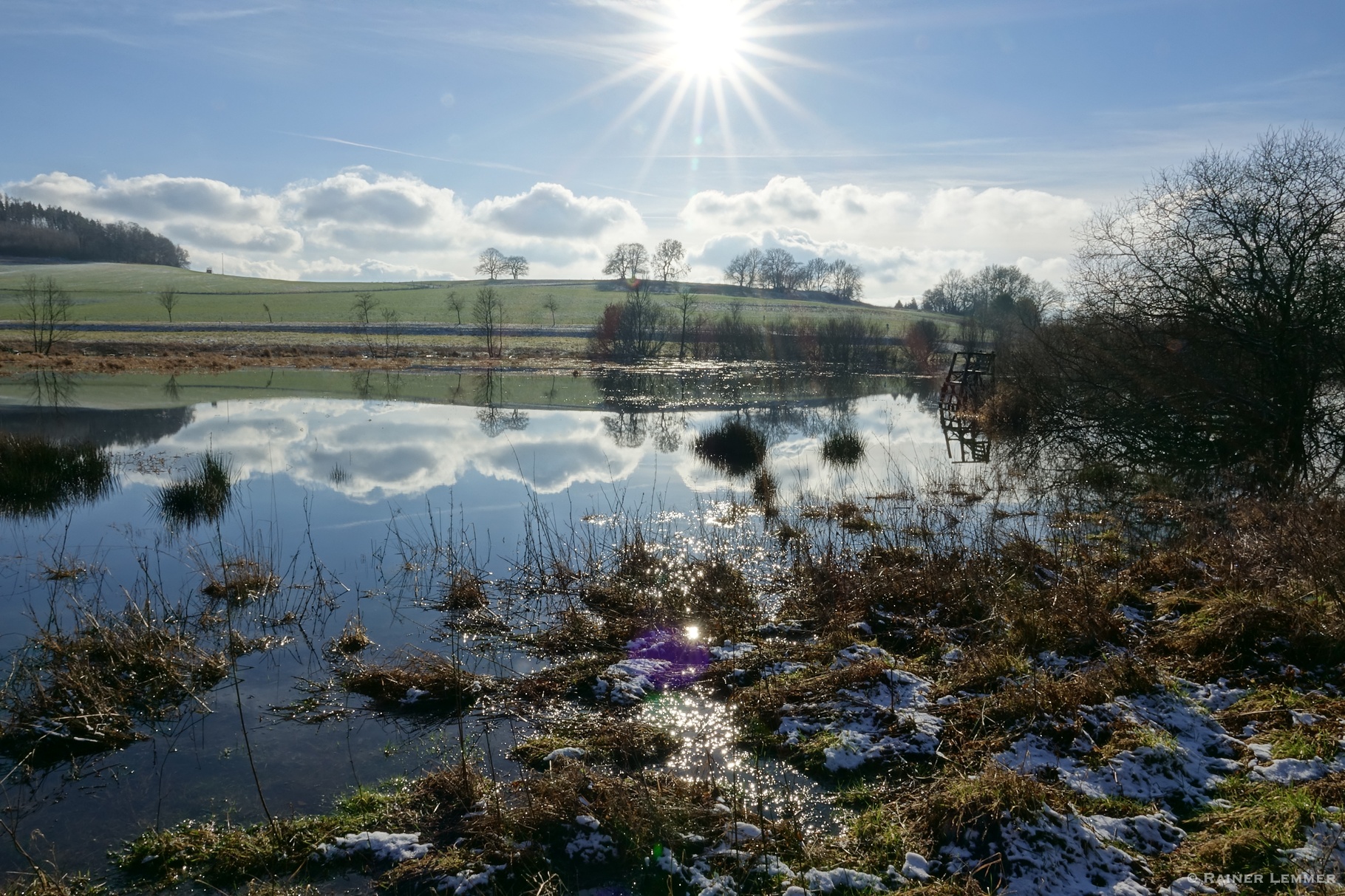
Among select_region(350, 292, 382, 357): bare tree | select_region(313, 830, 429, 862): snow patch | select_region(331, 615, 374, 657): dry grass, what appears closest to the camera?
select_region(313, 830, 429, 862): snow patch

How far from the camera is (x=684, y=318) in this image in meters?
70.6

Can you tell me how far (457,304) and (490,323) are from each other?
14528 mm

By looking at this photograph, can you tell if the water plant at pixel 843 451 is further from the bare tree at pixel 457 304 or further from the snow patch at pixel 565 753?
the bare tree at pixel 457 304

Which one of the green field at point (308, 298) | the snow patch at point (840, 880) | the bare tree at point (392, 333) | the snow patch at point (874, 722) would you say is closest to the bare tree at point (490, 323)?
the green field at point (308, 298)

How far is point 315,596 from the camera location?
9.28 meters

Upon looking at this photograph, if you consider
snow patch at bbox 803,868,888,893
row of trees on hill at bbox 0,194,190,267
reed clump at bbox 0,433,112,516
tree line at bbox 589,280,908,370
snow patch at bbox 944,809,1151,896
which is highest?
row of trees on hill at bbox 0,194,190,267

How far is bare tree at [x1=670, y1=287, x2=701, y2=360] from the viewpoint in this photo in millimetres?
68375

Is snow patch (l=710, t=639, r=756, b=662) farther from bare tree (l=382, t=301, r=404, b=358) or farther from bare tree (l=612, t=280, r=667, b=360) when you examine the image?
bare tree (l=612, t=280, r=667, b=360)

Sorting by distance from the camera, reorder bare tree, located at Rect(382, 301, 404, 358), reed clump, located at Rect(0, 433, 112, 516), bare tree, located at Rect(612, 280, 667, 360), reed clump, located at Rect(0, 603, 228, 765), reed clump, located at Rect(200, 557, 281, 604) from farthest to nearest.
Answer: bare tree, located at Rect(612, 280, 667, 360)
bare tree, located at Rect(382, 301, 404, 358)
reed clump, located at Rect(0, 433, 112, 516)
reed clump, located at Rect(200, 557, 281, 604)
reed clump, located at Rect(0, 603, 228, 765)

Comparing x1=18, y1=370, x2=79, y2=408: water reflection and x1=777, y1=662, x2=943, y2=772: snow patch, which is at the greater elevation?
x1=18, y1=370, x2=79, y2=408: water reflection

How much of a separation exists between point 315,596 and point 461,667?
2991 mm

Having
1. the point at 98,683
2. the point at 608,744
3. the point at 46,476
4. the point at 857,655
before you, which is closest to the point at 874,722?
the point at 857,655

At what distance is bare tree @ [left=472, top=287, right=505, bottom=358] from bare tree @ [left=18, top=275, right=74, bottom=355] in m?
29.1

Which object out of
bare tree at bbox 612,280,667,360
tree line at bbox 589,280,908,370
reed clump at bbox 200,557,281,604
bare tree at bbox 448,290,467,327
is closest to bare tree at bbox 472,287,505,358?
bare tree at bbox 448,290,467,327
